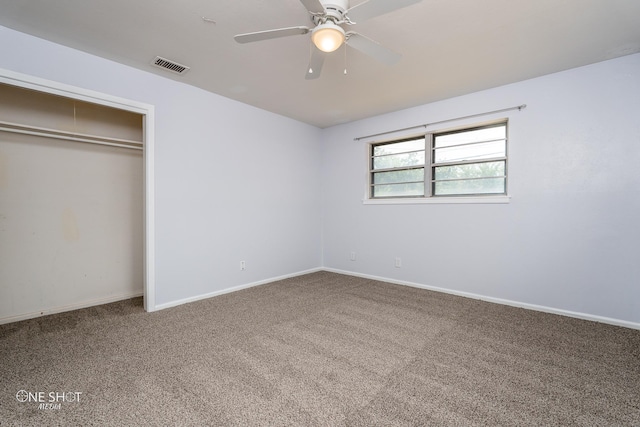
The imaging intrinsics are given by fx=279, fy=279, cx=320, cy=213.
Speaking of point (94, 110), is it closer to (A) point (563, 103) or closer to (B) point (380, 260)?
(B) point (380, 260)

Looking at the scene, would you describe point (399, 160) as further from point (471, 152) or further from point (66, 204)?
point (66, 204)

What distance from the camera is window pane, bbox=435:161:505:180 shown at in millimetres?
3366

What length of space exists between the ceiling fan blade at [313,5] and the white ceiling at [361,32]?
43 centimetres

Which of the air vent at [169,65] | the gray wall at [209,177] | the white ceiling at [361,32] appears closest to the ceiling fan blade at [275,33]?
the white ceiling at [361,32]

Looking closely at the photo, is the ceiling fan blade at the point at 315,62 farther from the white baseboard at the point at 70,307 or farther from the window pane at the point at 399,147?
the white baseboard at the point at 70,307

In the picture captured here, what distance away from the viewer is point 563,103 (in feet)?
9.42

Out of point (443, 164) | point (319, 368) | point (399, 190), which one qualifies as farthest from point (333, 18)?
point (399, 190)

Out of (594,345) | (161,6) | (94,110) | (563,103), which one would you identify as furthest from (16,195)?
(563,103)

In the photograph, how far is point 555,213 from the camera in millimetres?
2910

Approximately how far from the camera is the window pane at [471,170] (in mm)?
3366

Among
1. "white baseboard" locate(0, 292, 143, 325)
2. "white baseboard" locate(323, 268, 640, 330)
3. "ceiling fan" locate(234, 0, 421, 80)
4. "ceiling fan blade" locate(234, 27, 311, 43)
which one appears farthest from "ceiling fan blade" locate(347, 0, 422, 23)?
"white baseboard" locate(0, 292, 143, 325)

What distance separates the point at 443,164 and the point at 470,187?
0.45m

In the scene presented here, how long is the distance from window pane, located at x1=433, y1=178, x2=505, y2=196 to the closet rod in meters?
3.91

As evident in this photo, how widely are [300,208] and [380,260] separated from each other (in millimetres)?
1528
